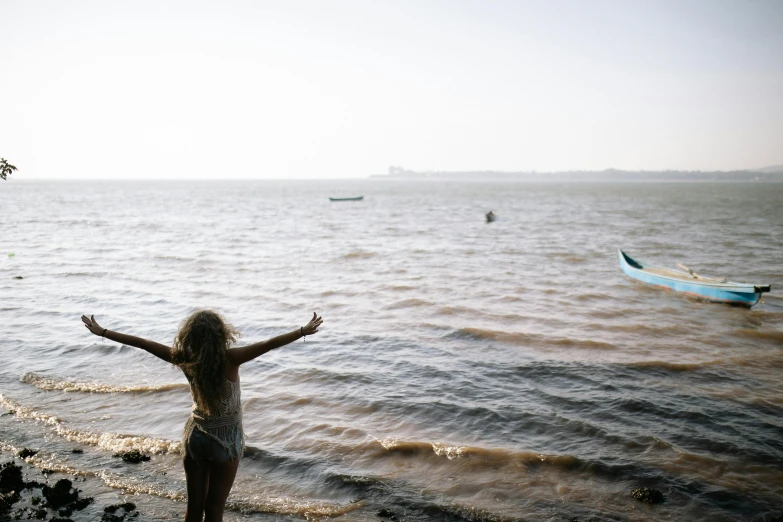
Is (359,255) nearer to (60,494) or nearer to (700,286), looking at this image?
(700,286)

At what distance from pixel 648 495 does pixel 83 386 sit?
9.99 meters

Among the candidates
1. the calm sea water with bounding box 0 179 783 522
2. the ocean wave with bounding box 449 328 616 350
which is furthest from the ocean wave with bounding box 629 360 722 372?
the ocean wave with bounding box 449 328 616 350

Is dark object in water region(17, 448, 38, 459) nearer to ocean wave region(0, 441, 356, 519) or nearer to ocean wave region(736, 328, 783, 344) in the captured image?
ocean wave region(0, 441, 356, 519)

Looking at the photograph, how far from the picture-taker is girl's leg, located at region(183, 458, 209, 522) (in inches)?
166

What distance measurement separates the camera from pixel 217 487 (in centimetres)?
427

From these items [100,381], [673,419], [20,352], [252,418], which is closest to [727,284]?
[673,419]

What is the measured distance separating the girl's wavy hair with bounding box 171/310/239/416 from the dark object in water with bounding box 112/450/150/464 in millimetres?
4136

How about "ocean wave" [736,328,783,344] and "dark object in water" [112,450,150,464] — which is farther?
"ocean wave" [736,328,783,344]

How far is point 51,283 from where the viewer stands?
20906mm

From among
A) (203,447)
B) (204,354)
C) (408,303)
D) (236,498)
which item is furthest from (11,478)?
(408,303)

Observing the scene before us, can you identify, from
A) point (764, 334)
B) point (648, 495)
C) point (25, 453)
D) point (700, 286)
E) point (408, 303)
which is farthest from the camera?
point (700, 286)

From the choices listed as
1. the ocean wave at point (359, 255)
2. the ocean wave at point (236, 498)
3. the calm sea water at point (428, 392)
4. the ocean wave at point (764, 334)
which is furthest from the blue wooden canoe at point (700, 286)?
the ocean wave at point (236, 498)

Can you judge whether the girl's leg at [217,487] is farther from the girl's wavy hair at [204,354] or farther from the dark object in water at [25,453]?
the dark object in water at [25,453]

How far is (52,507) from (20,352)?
7761 millimetres
